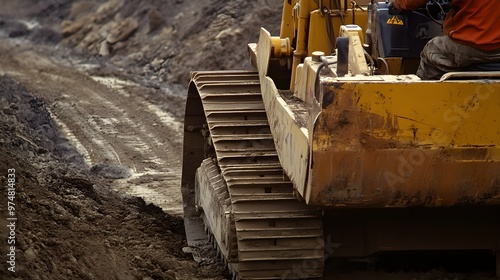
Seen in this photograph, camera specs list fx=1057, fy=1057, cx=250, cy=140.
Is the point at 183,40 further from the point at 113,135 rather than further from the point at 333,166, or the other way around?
the point at 333,166

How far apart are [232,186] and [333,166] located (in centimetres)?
144

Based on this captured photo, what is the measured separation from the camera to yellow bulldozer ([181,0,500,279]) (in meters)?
6.20

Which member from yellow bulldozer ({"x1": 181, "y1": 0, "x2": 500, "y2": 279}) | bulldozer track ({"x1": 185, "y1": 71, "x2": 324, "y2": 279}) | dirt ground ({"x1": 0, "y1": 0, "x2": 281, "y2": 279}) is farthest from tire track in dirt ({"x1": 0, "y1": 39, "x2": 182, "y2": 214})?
yellow bulldozer ({"x1": 181, "y1": 0, "x2": 500, "y2": 279})

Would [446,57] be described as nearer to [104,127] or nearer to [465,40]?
[465,40]

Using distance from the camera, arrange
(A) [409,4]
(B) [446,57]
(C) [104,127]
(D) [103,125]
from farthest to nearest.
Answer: (D) [103,125] < (C) [104,127] < (A) [409,4] < (B) [446,57]

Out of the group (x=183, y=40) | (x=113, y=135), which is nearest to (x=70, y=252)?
(x=113, y=135)

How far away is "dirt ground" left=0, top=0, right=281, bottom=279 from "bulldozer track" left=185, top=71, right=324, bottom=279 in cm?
82

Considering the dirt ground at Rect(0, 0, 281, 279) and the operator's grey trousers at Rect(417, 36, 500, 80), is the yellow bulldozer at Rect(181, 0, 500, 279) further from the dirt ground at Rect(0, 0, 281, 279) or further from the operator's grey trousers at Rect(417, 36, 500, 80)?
the dirt ground at Rect(0, 0, 281, 279)

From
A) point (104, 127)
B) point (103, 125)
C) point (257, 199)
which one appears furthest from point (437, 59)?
point (103, 125)

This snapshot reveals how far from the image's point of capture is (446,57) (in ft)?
22.6

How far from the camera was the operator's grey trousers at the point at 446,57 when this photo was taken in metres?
6.68

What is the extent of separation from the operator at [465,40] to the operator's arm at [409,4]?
0.70ft

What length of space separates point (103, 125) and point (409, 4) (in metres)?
8.52

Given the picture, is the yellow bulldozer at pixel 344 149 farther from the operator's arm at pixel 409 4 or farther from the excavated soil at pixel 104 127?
the excavated soil at pixel 104 127
